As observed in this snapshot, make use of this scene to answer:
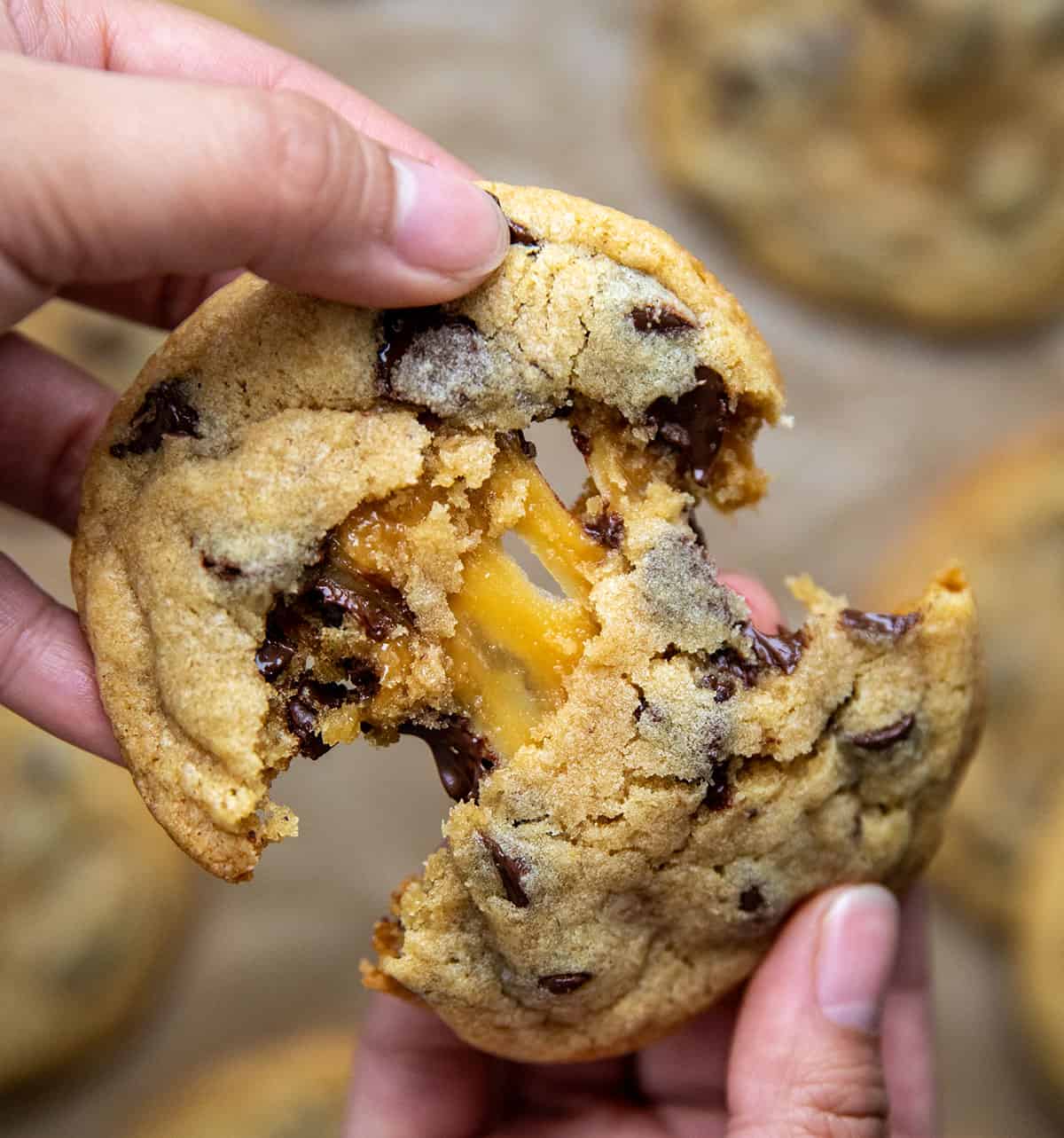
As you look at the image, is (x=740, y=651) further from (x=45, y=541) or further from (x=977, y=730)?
(x=45, y=541)

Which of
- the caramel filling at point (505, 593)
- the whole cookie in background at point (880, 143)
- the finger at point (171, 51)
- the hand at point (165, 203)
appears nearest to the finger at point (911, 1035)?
the caramel filling at point (505, 593)

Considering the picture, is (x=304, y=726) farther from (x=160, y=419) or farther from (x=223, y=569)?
(x=160, y=419)

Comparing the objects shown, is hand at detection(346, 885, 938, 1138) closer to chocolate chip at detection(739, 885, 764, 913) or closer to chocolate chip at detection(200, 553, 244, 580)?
chocolate chip at detection(739, 885, 764, 913)

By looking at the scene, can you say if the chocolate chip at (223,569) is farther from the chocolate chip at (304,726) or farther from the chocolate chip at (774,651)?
the chocolate chip at (774,651)

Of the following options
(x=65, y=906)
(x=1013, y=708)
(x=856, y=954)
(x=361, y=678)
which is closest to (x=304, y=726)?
(x=361, y=678)

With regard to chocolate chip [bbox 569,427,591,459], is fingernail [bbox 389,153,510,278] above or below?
above

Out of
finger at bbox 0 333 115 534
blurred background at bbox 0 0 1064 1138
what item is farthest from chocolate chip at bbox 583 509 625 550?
blurred background at bbox 0 0 1064 1138

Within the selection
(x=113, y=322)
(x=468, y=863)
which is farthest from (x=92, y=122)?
(x=113, y=322)
